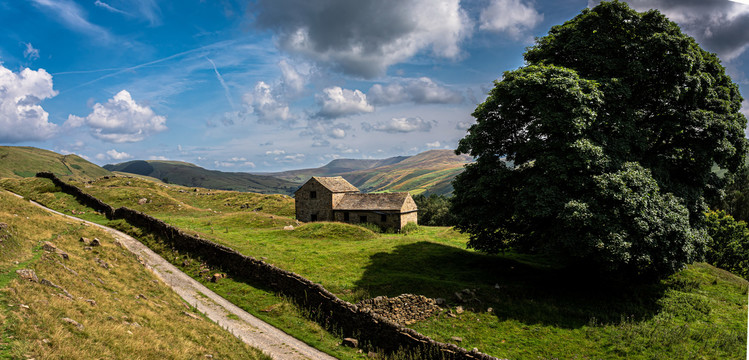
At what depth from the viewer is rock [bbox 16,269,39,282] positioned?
12359mm

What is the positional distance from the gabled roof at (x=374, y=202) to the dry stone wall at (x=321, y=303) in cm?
2939

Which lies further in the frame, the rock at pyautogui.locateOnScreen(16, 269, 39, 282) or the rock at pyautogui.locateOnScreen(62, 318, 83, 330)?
the rock at pyautogui.locateOnScreen(16, 269, 39, 282)

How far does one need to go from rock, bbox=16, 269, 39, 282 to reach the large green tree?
23419 millimetres

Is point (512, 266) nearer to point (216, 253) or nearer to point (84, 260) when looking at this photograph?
point (216, 253)

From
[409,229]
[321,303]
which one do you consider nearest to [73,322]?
[321,303]

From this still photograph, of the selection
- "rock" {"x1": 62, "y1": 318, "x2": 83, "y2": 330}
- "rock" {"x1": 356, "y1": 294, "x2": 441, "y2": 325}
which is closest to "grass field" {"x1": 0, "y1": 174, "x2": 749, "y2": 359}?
"rock" {"x1": 356, "y1": 294, "x2": 441, "y2": 325}

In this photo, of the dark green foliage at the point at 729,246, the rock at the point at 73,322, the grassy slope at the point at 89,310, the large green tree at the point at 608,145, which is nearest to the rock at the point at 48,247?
the grassy slope at the point at 89,310

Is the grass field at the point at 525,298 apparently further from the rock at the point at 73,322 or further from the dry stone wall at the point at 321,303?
the rock at the point at 73,322

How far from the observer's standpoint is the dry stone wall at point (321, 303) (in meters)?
15.1

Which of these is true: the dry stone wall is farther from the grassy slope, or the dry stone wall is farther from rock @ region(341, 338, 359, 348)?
the grassy slope

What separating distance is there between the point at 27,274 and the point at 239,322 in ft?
29.3

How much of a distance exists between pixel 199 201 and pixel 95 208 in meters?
28.5

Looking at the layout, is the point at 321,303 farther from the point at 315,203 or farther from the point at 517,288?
the point at 315,203

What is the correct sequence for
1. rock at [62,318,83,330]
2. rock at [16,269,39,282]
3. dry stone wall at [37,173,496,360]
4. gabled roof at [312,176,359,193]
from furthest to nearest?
gabled roof at [312,176,359,193]
dry stone wall at [37,173,496,360]
rock at [16,269,39,282]
rock at [62,318,83,330]
